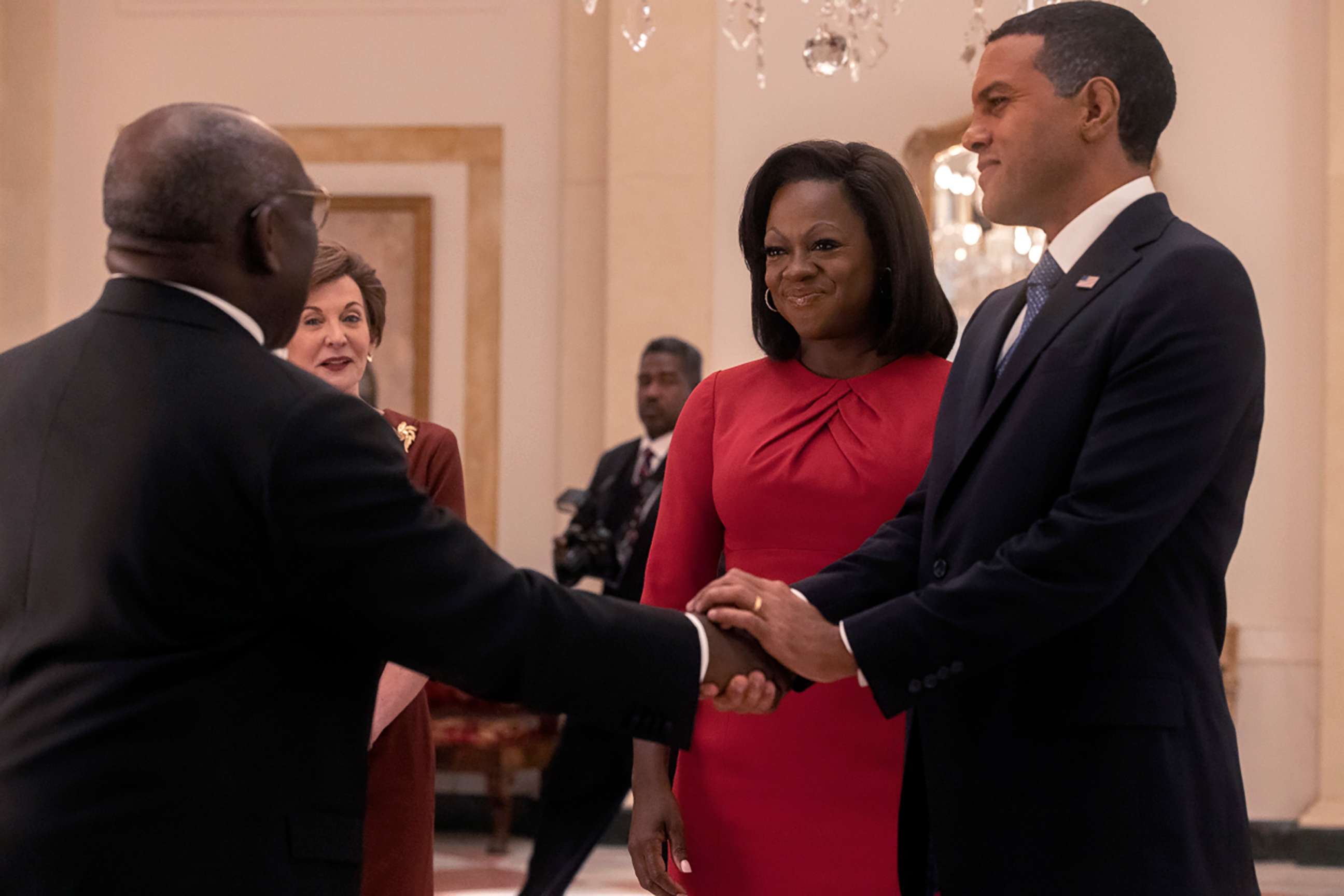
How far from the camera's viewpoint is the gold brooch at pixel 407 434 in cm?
260

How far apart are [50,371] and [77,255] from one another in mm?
6355

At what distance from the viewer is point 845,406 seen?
8.05 feet

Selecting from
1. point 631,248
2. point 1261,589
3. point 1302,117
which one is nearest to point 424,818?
point 631,248

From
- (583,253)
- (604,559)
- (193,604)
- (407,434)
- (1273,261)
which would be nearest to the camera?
(193,604)

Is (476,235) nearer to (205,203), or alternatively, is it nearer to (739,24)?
(739,24)

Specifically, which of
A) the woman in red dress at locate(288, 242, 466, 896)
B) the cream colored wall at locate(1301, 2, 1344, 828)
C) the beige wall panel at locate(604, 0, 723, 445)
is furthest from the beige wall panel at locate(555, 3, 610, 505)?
the woman in red dress at locate(288, 242, 466, 896)

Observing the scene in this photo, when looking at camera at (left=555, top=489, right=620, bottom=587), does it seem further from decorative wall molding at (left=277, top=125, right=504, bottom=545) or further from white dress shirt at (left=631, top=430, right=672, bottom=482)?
decorative wall molding at (left=277, top=125, right=504, bottom=545)

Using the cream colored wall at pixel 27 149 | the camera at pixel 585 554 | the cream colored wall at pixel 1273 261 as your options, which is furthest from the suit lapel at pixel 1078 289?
the cream colored wall at pixel 27 149

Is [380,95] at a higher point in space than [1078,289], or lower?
higher

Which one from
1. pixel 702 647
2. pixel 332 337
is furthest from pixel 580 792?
pixel 702 647

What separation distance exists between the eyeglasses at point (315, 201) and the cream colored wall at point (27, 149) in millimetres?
6241

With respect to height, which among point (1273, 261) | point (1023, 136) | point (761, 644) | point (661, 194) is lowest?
point (761, 644)

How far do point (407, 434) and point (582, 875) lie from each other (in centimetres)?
395

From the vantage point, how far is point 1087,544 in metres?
1.77
